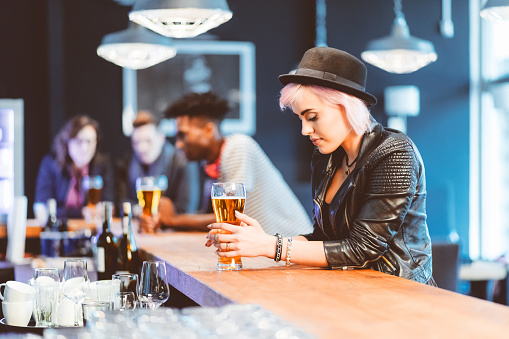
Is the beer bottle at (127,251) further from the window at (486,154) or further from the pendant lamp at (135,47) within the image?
the window at (486,154)

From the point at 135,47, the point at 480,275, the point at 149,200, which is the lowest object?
the point at 480,275

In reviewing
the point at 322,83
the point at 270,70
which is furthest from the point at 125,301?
the point at 270,70

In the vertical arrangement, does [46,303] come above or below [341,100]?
below

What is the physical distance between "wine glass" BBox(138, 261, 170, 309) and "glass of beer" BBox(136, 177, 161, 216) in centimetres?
173

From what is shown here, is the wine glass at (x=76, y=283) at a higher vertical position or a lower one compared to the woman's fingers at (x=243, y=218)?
lower

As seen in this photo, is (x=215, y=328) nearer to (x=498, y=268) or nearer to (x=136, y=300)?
(x=136, y=300)

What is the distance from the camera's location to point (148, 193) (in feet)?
11.6

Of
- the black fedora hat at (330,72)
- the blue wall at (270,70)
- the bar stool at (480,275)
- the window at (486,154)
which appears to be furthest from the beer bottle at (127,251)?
the window at (486,154)

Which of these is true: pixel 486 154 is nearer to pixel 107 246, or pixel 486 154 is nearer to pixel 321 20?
pixel 321 20

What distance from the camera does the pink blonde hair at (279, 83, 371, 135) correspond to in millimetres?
2123

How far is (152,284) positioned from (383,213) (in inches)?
27.2

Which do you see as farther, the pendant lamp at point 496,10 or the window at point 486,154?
the window at point 486,154

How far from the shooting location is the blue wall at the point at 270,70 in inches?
304

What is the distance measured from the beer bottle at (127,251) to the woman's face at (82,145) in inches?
140
